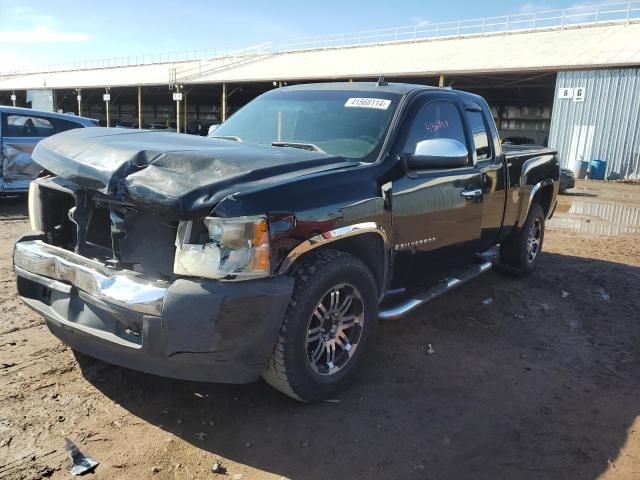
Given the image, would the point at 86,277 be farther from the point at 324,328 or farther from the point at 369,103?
the point at 369,103

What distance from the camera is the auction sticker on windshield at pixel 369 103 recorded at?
3922mm

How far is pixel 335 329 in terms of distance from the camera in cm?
328

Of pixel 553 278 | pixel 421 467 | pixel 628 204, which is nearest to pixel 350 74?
pixel 628 204

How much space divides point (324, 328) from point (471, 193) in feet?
6.29

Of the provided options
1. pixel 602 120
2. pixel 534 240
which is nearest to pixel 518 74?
pixel 602 120

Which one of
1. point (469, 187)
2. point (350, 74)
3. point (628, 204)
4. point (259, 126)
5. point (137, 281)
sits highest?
point (350, 74)

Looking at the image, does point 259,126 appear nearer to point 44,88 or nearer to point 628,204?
point 628,204

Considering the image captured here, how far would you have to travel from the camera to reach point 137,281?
2.71 meters

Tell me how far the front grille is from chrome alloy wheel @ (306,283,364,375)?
2.97 feet

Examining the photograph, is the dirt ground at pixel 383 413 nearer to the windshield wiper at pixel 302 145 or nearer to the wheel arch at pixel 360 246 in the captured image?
the wheel arch at pixel 360 246

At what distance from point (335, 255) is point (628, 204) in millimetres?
13876

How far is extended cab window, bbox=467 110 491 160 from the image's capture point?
4723 millimetres

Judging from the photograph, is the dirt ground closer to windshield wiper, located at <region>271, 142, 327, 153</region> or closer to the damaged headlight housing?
the damaged headlight housing

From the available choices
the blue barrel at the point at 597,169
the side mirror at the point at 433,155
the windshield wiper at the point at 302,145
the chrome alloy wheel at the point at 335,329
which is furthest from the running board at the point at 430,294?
the blue barrel at the point at 597,169
